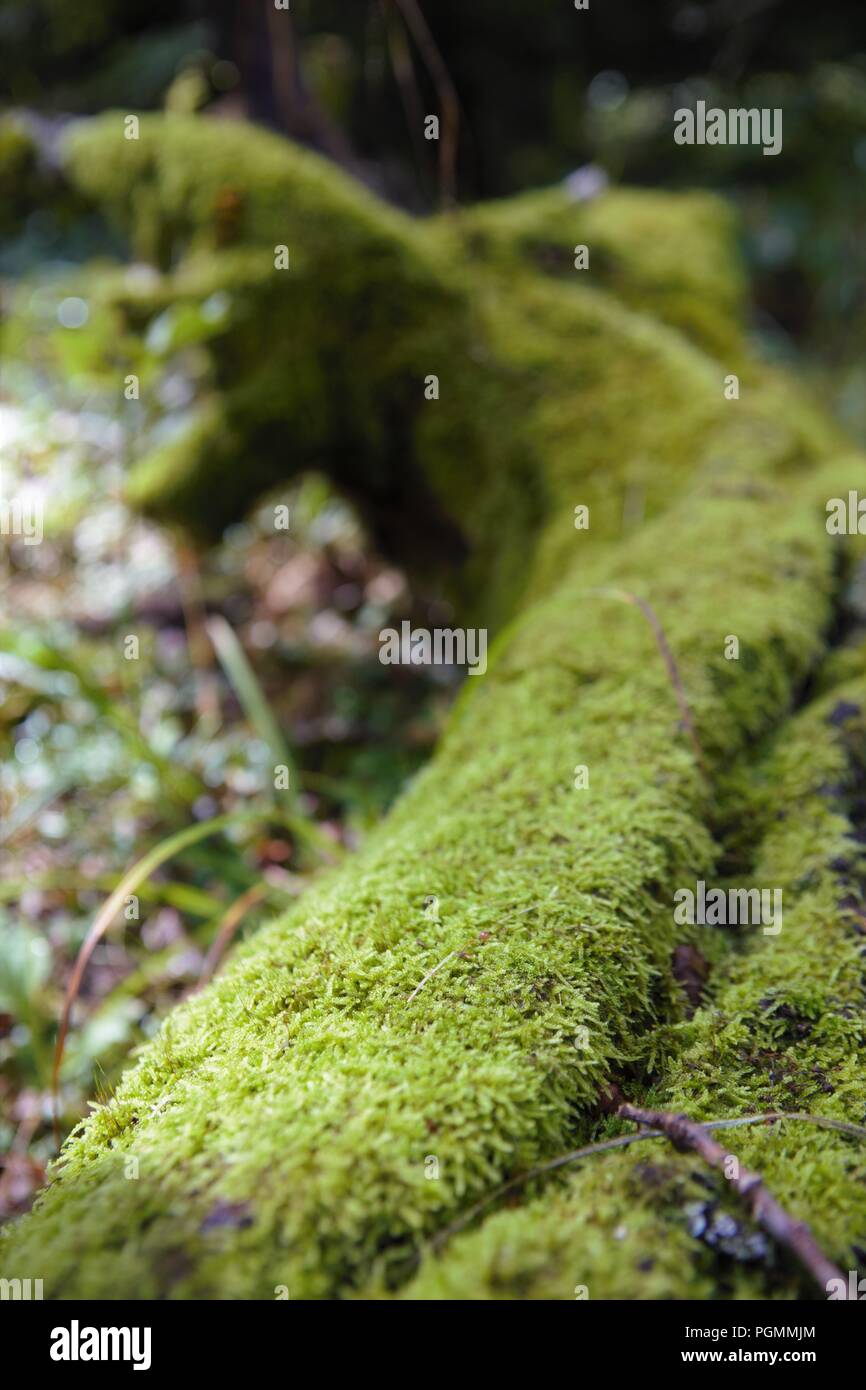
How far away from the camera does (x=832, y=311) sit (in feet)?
25.4

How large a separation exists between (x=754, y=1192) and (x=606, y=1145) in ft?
0.65

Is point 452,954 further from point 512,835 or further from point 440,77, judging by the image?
point 440,77

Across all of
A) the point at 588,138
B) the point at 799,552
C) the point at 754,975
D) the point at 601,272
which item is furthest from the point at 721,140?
the point at 754,975

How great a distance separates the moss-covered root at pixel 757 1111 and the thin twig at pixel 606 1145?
1 cm

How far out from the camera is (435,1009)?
4.26ft

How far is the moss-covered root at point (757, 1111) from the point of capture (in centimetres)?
99

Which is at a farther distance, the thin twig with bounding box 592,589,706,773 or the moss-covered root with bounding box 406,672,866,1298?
the thin twig with bounding box 592,589,706,773

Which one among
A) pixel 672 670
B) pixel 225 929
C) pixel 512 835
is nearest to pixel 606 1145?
pixel 512 835

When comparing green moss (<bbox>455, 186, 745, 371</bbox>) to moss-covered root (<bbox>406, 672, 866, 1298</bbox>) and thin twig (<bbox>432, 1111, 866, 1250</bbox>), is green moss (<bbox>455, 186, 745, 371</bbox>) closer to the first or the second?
moss-covered root (<bbox>406, 672, 866, 1298</bbox>)

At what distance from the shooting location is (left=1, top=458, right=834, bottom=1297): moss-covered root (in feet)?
3.37

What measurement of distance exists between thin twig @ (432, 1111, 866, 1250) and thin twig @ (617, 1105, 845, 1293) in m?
0.02

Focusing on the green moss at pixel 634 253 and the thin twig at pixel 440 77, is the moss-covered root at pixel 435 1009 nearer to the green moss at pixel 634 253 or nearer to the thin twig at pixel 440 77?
the thin twig at pixel 440 77

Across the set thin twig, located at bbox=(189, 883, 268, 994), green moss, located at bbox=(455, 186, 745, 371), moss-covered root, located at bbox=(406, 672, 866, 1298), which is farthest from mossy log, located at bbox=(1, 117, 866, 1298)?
thin twig, located at bbox=(189, 883, 268, 994)

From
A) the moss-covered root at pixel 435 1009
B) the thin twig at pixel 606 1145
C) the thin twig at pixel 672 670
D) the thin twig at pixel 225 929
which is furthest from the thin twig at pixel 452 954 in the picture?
the thin twig at pixel 225 929
